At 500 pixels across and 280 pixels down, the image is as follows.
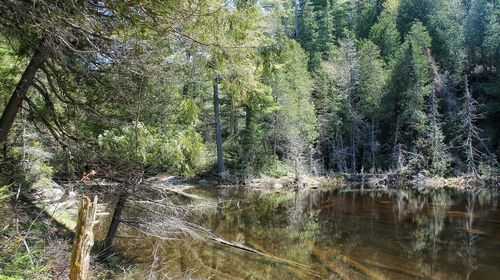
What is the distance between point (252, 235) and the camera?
35.4ft

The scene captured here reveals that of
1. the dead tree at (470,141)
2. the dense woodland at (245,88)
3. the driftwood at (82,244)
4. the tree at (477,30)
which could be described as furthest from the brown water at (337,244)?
the tree at (477,30)

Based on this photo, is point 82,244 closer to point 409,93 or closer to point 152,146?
point 152,146

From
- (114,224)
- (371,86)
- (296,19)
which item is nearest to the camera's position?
(114,224)

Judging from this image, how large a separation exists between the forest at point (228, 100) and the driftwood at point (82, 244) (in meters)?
0.79

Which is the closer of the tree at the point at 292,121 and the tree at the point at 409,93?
the tree at the point at 292,121

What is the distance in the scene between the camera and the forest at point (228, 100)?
448 centimetres

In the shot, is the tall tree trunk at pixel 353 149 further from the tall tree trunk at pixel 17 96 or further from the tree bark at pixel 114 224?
the tall tree trunk at pixel 17 96

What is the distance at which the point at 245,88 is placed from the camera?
5637 millimetres

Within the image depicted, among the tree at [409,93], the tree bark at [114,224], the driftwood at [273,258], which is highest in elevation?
the tree at [409,93]

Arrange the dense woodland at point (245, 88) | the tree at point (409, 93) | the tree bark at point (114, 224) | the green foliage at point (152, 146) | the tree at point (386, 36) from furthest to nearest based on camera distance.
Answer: the tree at point (386, 36) < the tree at point (409, 93) < the tree bark at point (114, 224) < the green foliage at point (152, 146) < the dense woodland at point (245, 88)

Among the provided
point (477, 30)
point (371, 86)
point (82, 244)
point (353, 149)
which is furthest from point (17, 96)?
point (477, 30)

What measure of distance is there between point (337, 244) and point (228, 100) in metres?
21.4

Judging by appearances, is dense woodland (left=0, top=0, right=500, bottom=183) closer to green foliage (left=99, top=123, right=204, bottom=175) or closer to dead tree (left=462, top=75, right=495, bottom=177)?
green foliage (left=99, top=123, right=204, bottom=175)

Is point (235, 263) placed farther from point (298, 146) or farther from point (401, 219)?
point (298, 146)
